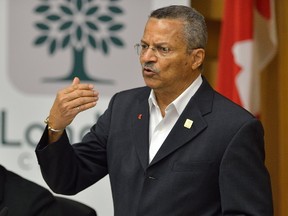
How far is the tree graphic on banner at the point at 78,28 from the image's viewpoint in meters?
3.76

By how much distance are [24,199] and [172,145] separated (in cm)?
60

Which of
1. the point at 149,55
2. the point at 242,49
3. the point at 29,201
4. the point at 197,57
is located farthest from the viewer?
the point at 242,49

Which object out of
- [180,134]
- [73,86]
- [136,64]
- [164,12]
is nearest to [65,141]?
[73,86]

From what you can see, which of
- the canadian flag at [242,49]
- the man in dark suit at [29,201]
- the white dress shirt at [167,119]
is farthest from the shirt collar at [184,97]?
the canadian flag at [242,49]

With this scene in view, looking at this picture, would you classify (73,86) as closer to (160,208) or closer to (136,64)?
(160,208)

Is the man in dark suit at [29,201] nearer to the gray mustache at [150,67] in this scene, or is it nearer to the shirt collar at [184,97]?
the shirt collar at [184,97]

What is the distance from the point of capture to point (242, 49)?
366cm

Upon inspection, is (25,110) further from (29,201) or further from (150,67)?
(150,67)

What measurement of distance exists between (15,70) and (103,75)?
1.50 ft

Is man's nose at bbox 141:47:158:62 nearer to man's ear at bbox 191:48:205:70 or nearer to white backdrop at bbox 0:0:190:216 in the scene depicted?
man's ear at bbox 191:48:205:70

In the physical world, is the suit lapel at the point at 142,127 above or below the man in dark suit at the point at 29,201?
above

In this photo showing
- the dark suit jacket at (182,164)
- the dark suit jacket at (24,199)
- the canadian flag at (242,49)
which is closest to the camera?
the dark suit jacket at (182,164)

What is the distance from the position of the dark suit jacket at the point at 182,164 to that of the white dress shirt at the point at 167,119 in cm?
2

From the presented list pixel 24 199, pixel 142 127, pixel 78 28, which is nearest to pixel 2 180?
pixel 24 199
